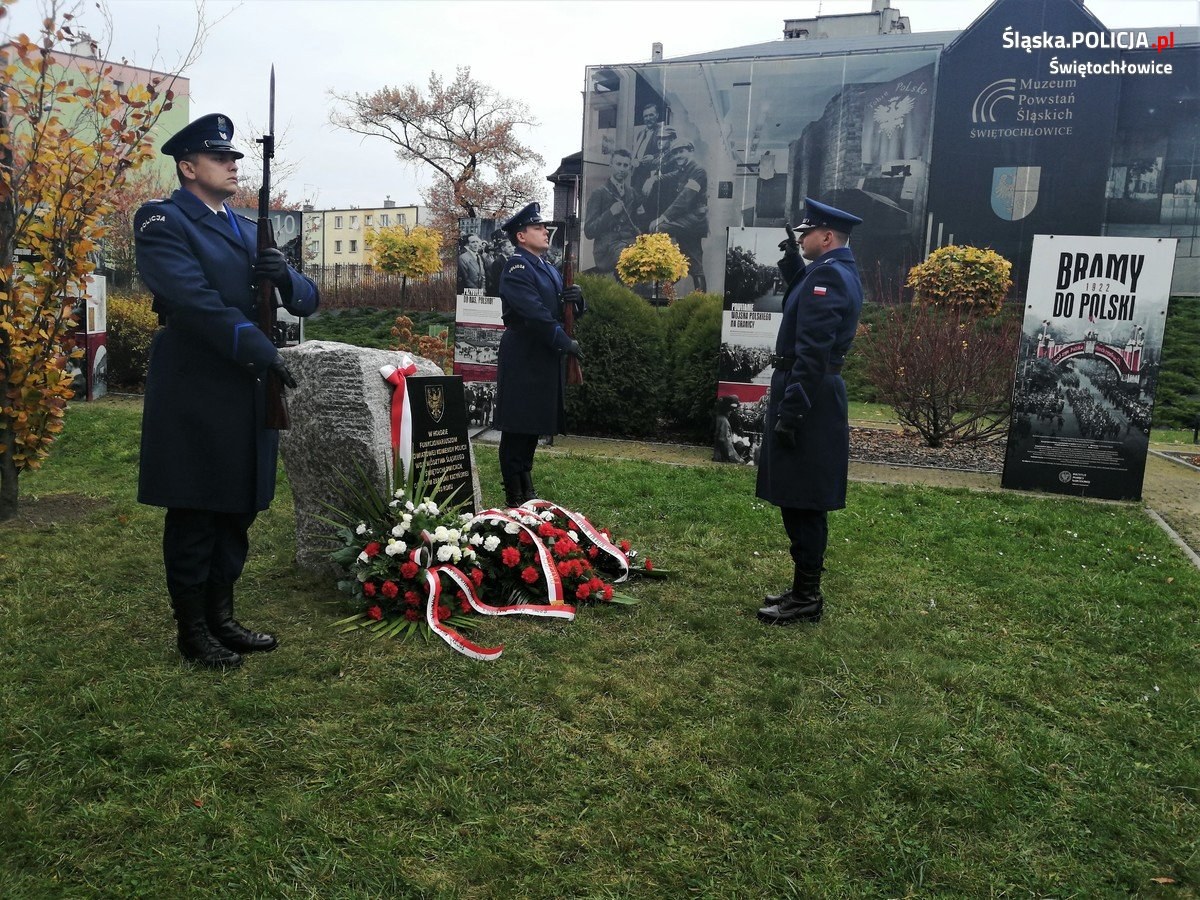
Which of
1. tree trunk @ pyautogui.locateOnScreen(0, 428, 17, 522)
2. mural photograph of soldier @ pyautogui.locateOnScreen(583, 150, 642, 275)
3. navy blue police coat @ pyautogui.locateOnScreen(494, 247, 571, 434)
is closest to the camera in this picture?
navy blue police coat @ pyautogui.locateOnScreen(494, 247, 571, 434)

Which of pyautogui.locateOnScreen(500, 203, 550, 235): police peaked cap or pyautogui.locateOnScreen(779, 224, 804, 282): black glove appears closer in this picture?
pyautogui.locateOnScreen(779, 224, 804, 282): black glove

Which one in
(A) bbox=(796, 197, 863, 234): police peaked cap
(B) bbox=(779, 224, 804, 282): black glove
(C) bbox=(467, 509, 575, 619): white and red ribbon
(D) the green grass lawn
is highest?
(A) bbox=(796, 197, 863, 234): police peaked cap

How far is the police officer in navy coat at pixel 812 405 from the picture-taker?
4234 mm

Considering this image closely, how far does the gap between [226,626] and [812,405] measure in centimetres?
293

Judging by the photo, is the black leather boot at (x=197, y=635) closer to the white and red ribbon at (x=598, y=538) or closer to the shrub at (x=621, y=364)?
the white and red ribbon at (x=598, y=538)

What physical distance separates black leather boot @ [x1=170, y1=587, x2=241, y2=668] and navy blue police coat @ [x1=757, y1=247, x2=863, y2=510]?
2.66 meters

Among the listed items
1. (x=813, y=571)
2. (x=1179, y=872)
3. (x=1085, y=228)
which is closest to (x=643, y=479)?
(x=813, y=571)

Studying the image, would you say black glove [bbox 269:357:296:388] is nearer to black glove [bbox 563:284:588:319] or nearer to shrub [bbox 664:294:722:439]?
black glove [bbox 563:284:588:319]

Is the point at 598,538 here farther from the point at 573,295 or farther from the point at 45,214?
the point at 45,214

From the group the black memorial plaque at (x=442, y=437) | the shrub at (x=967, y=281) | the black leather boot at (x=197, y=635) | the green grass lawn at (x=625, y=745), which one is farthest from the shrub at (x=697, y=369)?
the shrub at (x=967, y=281)

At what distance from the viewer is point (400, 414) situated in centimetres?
491

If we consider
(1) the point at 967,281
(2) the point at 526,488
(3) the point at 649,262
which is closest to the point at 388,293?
(3) the point at 649,262

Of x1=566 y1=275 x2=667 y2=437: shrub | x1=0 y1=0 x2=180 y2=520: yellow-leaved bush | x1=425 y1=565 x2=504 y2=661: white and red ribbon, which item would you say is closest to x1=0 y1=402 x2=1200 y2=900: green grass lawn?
x1=425 y1=565 x2=504 y2=661: white and red ribbon

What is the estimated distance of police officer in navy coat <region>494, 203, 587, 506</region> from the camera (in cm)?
595
